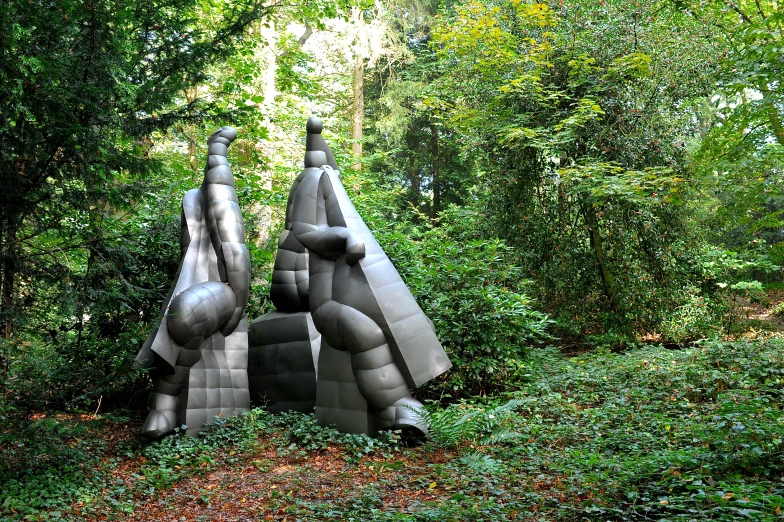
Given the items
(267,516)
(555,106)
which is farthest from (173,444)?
(555,106)

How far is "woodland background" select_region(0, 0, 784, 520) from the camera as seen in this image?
4.64 metres

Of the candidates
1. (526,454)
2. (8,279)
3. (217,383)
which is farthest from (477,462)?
(8,279)

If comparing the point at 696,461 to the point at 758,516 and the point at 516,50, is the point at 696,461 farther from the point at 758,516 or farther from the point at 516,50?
the point at 516,50

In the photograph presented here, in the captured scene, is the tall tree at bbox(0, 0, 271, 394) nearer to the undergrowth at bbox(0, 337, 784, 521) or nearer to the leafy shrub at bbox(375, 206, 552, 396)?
the undergrowth at bbox(0, 337, 784, 521)

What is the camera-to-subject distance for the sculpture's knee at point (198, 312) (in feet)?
22.0

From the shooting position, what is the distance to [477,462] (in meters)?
5.20

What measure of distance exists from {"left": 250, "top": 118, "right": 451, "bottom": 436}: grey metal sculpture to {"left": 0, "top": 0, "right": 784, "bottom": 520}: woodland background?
377 mm

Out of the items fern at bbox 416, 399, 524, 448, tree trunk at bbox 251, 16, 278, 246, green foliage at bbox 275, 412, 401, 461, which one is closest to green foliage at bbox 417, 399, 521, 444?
fern at bbox 416, 399, 524, 448

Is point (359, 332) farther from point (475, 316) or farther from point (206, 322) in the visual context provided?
point (475, 316)

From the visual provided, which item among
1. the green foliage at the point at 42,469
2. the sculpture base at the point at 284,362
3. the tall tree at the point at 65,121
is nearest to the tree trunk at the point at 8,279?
the tall tree at the point at 65,121

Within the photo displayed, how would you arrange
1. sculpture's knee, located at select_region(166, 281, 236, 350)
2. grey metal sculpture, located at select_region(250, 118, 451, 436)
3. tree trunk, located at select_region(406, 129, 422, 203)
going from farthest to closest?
tree trunk, located at select_region(406, 129, 422, 203), sculpture's knee, located at select_region(166, 281, 236, 350), grey metal sculpture, located at select_region(250, 118, 451, 436)

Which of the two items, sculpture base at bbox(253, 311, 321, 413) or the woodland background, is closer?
the woodland background

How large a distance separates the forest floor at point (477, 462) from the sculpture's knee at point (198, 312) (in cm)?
101

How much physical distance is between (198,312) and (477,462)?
11.2 feet
